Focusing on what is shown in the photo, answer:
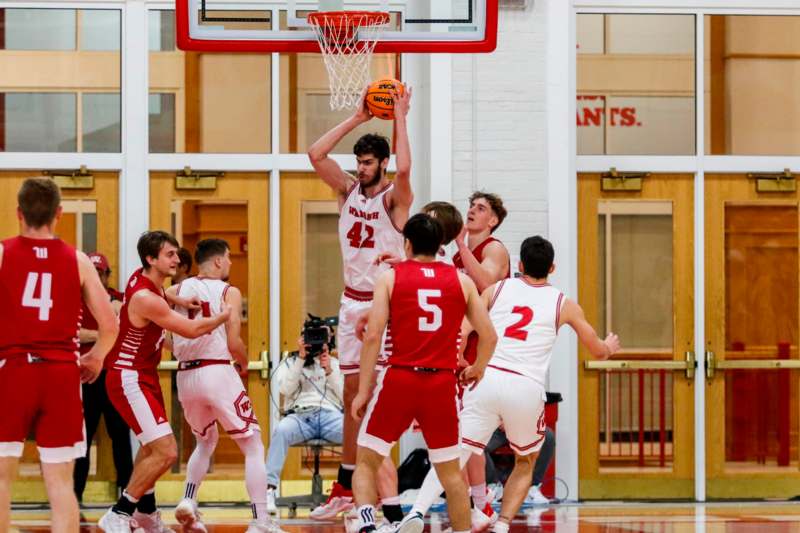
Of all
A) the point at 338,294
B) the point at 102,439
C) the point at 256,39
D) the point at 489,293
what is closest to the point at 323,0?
the point at 256,39

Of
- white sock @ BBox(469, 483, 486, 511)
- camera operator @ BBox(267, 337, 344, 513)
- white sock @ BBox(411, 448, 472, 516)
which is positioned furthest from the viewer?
camera operator @ BBox(267, 337, 344, 513)

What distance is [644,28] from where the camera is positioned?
11727mm

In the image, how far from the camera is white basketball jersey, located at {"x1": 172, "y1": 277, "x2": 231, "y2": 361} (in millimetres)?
8805

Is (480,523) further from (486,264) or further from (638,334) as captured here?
(638,334)

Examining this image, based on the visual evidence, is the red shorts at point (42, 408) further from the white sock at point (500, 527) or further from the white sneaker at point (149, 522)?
the white sock at point (500, 527)

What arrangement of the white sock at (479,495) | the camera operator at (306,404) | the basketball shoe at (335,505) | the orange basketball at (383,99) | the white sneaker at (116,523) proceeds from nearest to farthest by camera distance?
1. the orange basketball at (383,99)
2. the white sneaker at (116,523)
3. the white sock at (479,495)
4. the basketball shoe at (335,505)
5. the camera operator at (306,404)

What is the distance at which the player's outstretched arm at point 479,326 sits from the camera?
7555 mm

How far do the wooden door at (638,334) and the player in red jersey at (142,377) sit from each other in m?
3.96

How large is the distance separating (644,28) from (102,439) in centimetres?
533

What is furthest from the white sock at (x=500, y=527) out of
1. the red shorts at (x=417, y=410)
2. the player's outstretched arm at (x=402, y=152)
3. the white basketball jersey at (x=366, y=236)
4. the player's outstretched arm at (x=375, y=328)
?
the player's outstretched arm at (x=402, y=152)

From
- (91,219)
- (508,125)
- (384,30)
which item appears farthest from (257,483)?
(508,125)

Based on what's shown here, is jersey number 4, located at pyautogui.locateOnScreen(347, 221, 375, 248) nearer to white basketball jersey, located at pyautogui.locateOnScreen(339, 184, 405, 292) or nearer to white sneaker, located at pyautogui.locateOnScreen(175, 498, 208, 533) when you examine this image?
white basketball jersey, located at pyautogui.locateOnScreen(339, 184, 405, 292)

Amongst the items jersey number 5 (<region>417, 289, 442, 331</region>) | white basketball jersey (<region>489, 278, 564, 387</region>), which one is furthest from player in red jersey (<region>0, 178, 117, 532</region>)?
white basketball jersey (<region>489, 278, 564, 387</region>)

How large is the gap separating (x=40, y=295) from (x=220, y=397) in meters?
2.12
